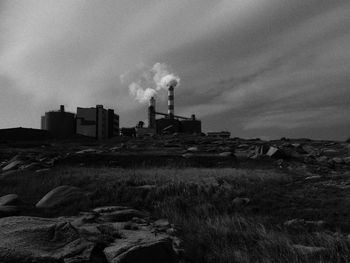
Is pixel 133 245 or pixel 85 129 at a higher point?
pixel 85 129

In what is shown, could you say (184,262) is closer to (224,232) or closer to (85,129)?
(224,232)

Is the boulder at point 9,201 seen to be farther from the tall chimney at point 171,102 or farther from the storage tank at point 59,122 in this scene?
the tall chimney at point 171,102

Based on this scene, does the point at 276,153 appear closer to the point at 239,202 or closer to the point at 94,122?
the point at 239,202

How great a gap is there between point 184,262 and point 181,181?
4982mm

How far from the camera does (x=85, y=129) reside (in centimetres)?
5797

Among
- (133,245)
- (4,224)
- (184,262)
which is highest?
(4,224)

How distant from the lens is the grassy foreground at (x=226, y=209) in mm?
4141

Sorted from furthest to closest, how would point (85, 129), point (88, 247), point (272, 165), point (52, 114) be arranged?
point (85, 129) < point (52, 114) < point (272, 165) < point (88, 247)

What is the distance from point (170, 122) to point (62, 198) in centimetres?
5594

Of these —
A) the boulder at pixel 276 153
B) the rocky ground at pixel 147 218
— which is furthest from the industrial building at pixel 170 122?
the rocky ground at pixel 147 218

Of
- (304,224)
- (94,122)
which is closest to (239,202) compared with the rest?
(304,224)

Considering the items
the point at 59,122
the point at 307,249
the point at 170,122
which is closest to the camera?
the point at 307,249

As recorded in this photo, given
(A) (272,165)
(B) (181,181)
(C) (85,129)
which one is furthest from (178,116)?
(B) (181,181)

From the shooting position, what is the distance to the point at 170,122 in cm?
6284
